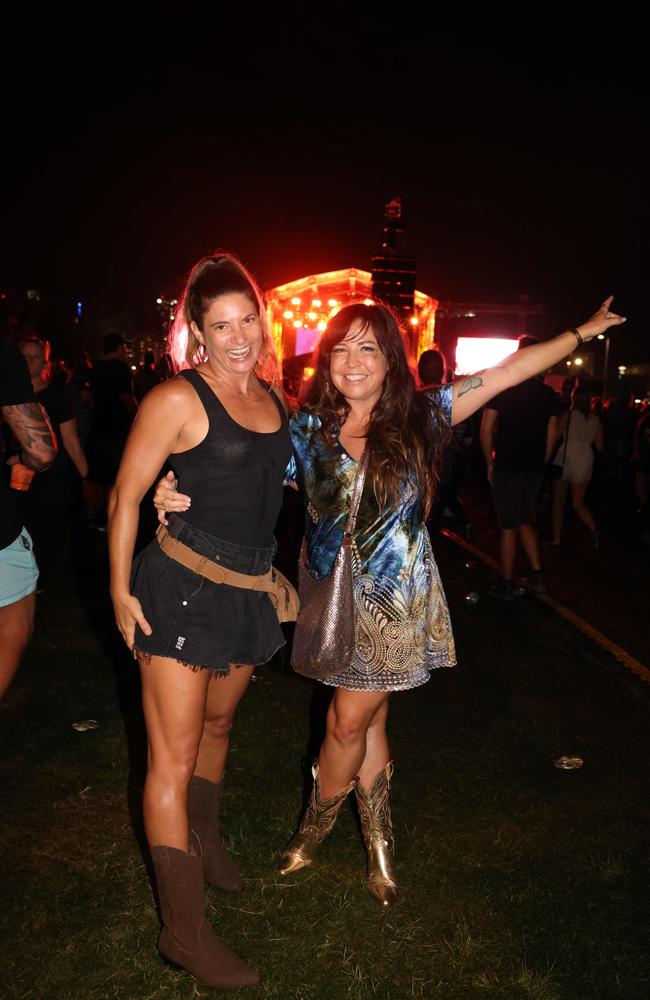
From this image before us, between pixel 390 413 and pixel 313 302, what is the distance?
1207 inches

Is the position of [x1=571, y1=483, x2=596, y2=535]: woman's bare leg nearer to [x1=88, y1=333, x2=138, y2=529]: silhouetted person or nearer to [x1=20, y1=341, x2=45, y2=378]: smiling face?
[x1=88, y1=333, x2=138, y2=529]: silhouetted person

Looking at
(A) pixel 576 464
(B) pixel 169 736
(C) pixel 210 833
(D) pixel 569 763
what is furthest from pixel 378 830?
(A) pixel 576 464

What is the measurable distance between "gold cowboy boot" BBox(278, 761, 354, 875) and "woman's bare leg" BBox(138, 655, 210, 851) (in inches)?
27.1

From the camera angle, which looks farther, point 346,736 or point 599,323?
point 599,323

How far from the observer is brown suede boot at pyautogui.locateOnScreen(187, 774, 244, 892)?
3.12m

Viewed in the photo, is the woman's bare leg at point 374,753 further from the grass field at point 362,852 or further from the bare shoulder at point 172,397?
the bare shoulder at point 172,397

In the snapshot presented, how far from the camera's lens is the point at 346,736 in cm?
309

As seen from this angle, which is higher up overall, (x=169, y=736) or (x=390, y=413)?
(x=390, y=413)

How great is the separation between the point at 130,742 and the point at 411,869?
1770 millimetres

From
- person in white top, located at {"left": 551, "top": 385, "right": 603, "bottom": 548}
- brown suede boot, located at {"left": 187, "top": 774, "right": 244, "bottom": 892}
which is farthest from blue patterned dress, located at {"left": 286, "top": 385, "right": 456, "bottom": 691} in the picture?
person in white top, located at {"left": 551, "top": 385, "right": 603, "bottom": 548}

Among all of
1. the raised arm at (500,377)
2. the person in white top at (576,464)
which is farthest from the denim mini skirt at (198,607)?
the person in white top at (576,464)

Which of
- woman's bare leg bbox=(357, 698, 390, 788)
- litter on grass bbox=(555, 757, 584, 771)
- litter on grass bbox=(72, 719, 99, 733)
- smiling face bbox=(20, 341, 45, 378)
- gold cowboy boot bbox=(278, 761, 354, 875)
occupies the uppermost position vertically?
smiling face bbox=(20, 341, 45, 378)

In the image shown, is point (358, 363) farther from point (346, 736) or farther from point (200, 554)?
point (346, 736)

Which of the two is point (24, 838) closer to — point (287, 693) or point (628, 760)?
point (287, 693)
